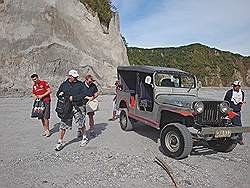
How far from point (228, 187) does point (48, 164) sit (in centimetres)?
340

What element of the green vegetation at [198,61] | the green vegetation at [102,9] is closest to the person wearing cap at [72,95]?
the green vegetation at [102,9]

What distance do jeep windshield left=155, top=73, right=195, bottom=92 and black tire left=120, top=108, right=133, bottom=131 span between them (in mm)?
1834

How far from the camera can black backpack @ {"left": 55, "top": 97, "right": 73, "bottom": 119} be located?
7.36 meters

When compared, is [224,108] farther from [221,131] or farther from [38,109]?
[38,109]

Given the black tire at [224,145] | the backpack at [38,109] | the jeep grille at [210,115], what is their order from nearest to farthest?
1. the jeep grille at [210,115]
2. the black tire at [224,145]
3. the backpack at [38,109]

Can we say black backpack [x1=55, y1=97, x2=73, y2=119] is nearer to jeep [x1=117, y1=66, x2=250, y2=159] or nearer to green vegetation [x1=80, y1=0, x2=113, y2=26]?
jeep [x1=117, y1=66, x2=250, y2=159]

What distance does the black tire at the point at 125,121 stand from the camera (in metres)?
10.0

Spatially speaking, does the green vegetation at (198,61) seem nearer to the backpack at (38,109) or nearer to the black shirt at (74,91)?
the backpack at (38,109)

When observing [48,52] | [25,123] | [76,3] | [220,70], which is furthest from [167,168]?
[220,70]

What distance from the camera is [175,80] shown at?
9227 mm

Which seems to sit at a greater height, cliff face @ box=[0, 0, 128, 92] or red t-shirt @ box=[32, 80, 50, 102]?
cliff face @ box=[0, 0, 128, 92]

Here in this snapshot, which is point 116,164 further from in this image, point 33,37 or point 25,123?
point 33,37

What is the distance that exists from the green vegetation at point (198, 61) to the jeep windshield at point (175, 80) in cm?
5124

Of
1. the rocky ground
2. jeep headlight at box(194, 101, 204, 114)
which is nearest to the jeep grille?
jeep headlight at box(194, 101, 204, 114)
